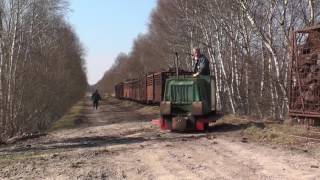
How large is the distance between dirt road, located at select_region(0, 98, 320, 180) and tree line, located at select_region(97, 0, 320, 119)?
714 cm

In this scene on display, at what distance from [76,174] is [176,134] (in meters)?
8.15

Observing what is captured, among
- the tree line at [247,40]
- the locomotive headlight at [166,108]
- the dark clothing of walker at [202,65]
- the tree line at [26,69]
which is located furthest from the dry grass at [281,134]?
the tree line at [26,69]

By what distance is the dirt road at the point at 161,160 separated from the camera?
10.9 metres

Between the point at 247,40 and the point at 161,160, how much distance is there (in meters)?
17.1

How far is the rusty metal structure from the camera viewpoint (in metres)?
16.1

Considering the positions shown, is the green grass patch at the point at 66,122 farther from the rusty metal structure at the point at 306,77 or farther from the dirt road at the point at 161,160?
the rusty metal structure at the point at 306,77

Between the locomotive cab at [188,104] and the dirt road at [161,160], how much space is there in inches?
58.1

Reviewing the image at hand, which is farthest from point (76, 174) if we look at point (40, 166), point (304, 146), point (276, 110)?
point (276, 110)

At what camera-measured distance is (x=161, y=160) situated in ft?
41.9

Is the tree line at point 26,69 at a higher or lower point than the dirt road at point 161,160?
higher

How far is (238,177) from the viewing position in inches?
408

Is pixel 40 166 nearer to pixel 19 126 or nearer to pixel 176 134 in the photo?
pixel 176 134

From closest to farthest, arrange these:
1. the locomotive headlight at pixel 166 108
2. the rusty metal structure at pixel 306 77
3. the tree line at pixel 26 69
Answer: the rusty metal structure at pixel 306 77, the locomotive headlight at pixel 166 108, the tree line at pixel 26 69

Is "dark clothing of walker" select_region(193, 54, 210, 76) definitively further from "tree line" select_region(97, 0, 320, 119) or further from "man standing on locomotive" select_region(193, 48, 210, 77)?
"tree line" select_region(97, 0, 320, 119)
